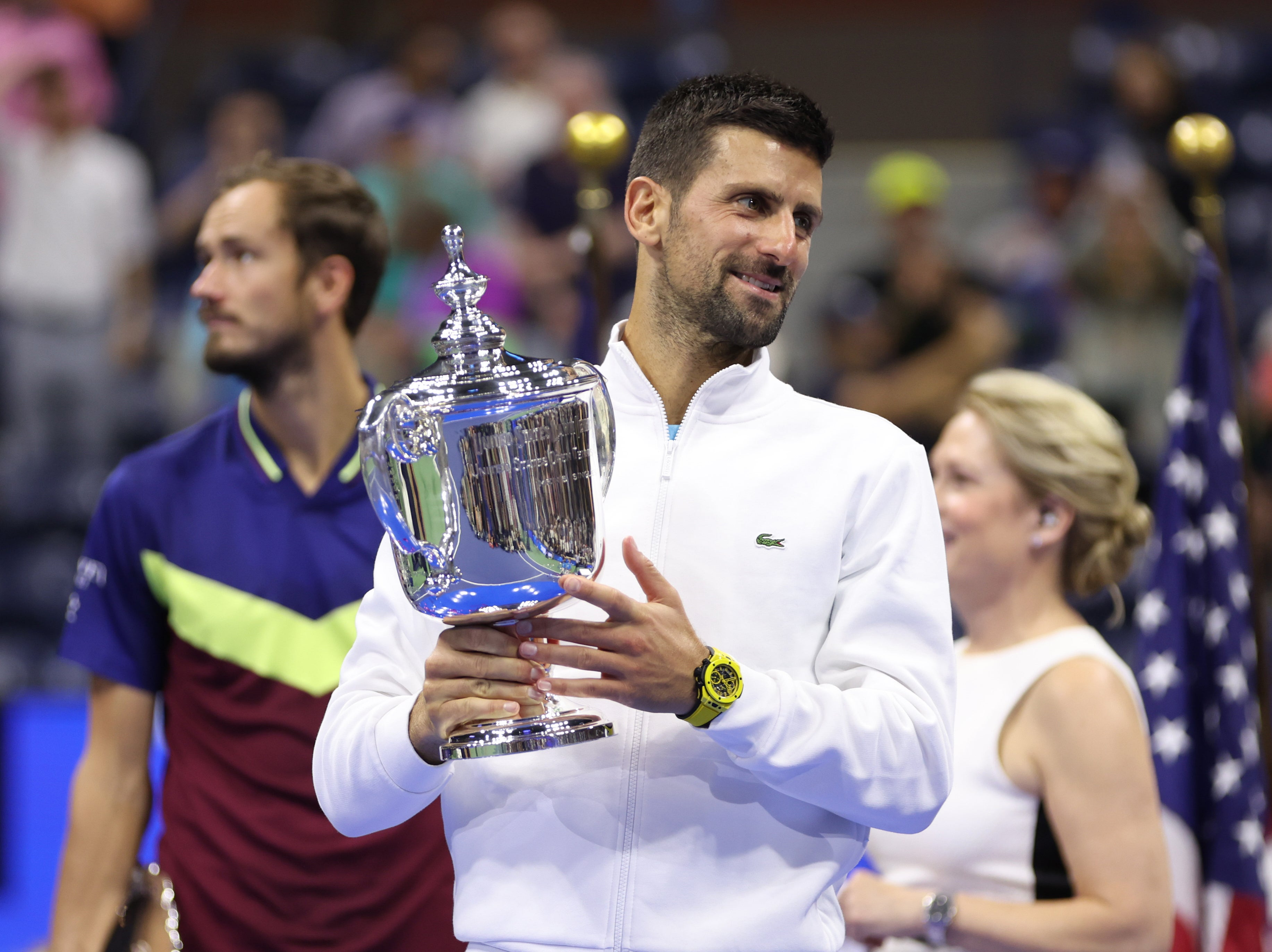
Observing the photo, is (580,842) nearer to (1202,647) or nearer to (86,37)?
(1202,647)

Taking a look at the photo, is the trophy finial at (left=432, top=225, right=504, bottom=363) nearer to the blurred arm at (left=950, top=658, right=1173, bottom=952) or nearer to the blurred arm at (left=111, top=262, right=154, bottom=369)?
the blurred arm at (left=950, top=658, right=1173, bottom=952)

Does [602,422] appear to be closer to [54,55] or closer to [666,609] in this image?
[666,609]

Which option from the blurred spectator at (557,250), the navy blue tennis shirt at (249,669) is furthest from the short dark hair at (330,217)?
the blurred spectator at (557,250)

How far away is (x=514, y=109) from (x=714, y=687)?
21.6ft

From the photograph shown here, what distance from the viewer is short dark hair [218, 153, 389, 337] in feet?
10.5

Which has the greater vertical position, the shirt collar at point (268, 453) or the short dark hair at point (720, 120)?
the short dark hair at point (720, 120)

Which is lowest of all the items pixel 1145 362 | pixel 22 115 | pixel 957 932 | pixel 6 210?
pixel 957 932

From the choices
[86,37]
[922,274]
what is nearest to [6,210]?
[86,37]

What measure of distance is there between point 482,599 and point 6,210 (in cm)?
647

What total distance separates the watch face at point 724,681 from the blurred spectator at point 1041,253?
583 cm

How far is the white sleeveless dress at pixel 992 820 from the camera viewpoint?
277cm

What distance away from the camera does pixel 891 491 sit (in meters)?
2.09

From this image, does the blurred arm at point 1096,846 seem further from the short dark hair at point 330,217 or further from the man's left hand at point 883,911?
the short dark hair at point 330,217

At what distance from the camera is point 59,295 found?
7391mm
